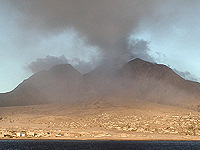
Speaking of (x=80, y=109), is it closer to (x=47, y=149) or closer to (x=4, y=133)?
(x=4, y=133)

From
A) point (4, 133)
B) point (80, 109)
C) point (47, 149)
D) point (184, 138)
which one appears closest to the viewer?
point (47, 149)

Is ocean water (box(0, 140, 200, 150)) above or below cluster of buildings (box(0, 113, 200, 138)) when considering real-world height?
below

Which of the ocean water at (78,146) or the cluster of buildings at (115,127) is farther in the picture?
the cluster of buildings at (115,127)

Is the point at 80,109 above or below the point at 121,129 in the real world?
above

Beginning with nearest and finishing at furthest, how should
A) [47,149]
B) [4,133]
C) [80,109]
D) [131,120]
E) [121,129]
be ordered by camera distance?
[47,149] < [4,133] < [121,129] < [131,120] < [80,109]

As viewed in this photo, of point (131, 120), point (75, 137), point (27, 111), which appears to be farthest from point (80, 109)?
point (75, 137)

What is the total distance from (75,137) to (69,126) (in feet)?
108

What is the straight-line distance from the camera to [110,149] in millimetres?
64000

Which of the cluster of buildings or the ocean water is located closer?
the ocean water

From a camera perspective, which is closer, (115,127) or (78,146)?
(78,146)

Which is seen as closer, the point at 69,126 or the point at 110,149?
the point at 110,149

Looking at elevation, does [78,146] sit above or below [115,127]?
below

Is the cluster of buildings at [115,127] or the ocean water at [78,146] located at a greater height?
the cluster of buildings at [115,127]

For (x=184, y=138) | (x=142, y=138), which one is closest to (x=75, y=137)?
(x=142, y=138)
